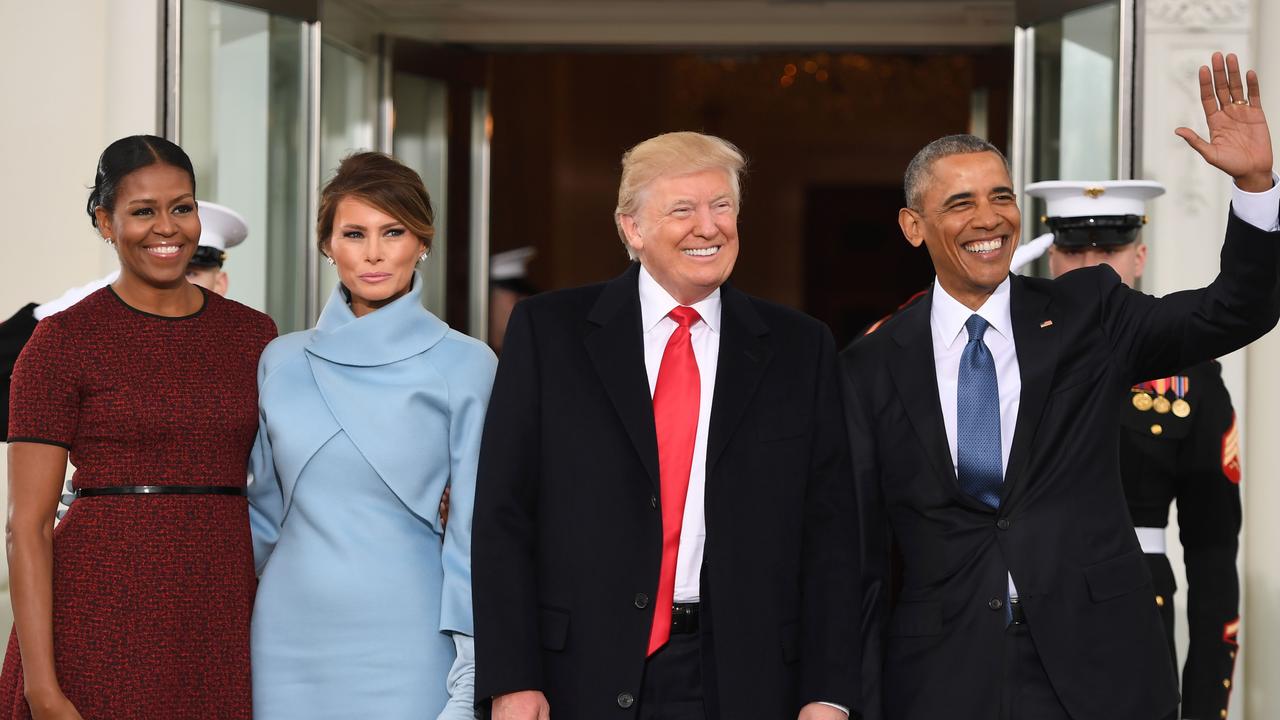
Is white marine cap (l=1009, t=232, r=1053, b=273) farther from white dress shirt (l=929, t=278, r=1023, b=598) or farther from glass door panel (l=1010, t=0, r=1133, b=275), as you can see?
white dress shirt (l=929, t=278, r=1023, b=598)

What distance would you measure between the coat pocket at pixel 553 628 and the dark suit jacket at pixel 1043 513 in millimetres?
574

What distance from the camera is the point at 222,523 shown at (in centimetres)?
266

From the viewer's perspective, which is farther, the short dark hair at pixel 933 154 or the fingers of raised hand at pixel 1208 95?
the short dark hair at pixel 933 154

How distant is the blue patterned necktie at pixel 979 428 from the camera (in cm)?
267

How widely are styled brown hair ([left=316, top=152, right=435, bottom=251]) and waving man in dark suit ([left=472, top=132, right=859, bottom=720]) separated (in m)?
0.26

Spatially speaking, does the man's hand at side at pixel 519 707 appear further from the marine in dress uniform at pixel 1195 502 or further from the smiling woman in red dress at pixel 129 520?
the marine in dress uniform at pixel 1195 502

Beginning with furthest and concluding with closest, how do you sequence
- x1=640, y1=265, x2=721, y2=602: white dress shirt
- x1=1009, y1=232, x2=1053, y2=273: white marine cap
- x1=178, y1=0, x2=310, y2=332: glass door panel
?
x1=178, y1=0, x2=310, y2=332: glass door panel, x1=1009, y1=232, x2=1053, y2=273: white marine cap, x1=640, y1=265, x2=721, y2=602: white dress shirt

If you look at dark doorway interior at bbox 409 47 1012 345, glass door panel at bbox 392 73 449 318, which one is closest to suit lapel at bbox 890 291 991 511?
glass door panel at bbox 392 73 449 318

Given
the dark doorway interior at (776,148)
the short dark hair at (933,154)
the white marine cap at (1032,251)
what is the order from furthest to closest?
the dark doorway interior at (776,148) → the white marine cap at (1032,251) → the short dark hair at (933,154)

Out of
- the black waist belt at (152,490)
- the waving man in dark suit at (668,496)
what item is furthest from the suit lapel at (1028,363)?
the black waist belt at (152,490)

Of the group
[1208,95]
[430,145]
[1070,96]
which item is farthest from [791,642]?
[430,145]

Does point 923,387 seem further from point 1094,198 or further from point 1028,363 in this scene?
point 1094,198

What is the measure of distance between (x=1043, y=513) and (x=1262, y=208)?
66 cm

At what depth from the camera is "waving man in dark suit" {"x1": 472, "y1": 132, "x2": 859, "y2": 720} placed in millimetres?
2535
